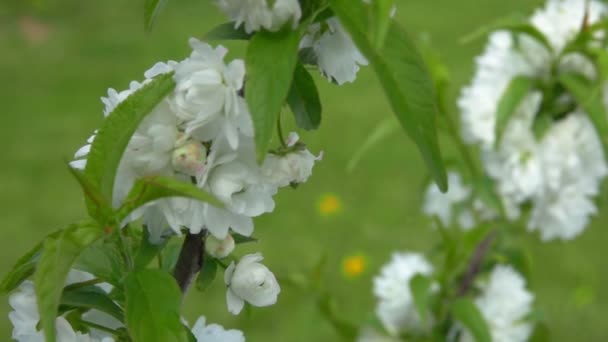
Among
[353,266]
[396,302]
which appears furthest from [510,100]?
[353,266]

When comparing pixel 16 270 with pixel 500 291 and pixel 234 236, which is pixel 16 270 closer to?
pixel 234 236

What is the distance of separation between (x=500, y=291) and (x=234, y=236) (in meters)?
0.97

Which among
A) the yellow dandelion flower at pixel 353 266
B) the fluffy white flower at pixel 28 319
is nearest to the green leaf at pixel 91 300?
the fluffy white flower at pixel 28 319

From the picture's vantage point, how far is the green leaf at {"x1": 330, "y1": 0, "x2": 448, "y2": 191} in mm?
544

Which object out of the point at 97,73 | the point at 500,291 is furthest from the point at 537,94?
the point at 97,73

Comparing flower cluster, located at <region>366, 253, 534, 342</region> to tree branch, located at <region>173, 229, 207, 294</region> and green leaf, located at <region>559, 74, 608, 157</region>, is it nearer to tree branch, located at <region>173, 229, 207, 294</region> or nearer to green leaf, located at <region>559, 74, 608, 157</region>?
green leaf, located at <region>559, 74, 608, 157</region>

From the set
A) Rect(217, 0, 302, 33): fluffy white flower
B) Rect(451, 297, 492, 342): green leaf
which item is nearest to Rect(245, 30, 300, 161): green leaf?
Rect(217, 0, 302, 33): fluffy white flower

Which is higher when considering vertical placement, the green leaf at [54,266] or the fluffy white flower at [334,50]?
the fluffy white flower at [334,50]

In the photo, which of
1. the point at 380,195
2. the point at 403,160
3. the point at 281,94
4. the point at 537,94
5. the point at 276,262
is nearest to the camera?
the point at 281,94

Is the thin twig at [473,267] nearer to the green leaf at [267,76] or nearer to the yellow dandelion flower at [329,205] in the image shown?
the green leaf at [267,76]

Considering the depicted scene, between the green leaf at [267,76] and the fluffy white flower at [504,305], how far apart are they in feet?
3.49

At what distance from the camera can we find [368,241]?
3.00 m

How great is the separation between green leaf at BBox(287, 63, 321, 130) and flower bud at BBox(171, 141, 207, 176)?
87 millimetres

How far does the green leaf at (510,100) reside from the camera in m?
1.35
